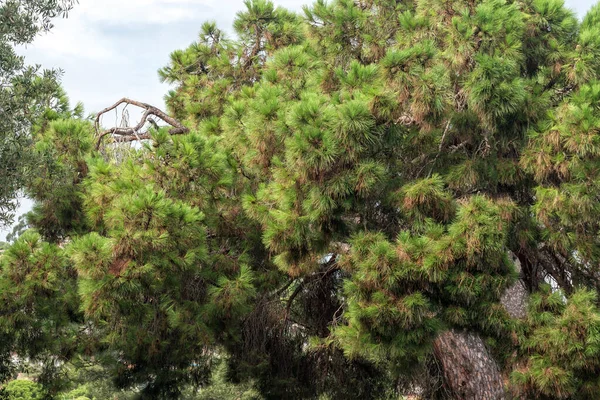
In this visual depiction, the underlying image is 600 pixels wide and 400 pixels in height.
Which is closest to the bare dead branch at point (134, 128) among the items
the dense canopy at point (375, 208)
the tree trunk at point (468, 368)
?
the dense canopy at point (375, 208)

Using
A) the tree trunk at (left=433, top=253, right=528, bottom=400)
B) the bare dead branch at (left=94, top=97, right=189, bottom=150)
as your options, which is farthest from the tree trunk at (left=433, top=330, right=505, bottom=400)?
the bare dead branch at (left=94, top=97, right=189, bottom=150)

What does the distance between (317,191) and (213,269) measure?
1634 millimetres

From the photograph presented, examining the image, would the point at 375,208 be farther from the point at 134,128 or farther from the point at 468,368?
the point at 134,128

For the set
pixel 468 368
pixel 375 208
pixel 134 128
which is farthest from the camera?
pixel 134 128

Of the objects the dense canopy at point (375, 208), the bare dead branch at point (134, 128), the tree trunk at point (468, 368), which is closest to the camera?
the dense canopy at point (375, 208)

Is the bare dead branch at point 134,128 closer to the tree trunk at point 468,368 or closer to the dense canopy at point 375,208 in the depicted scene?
the dense canopy at point 375,208

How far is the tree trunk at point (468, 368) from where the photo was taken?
26.9ft

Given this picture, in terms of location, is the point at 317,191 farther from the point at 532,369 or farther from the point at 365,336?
the point at 532,369

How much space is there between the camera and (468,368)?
830 centimetres

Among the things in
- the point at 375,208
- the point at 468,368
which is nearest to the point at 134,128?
the point at 375,208

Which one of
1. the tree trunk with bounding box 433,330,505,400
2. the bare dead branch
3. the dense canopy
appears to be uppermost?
the bare dead branch

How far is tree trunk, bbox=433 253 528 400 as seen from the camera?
820 centimetres

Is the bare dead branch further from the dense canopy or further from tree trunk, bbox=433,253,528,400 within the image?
tree trunk, bbox=433,253,528,400

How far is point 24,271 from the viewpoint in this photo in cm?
786
